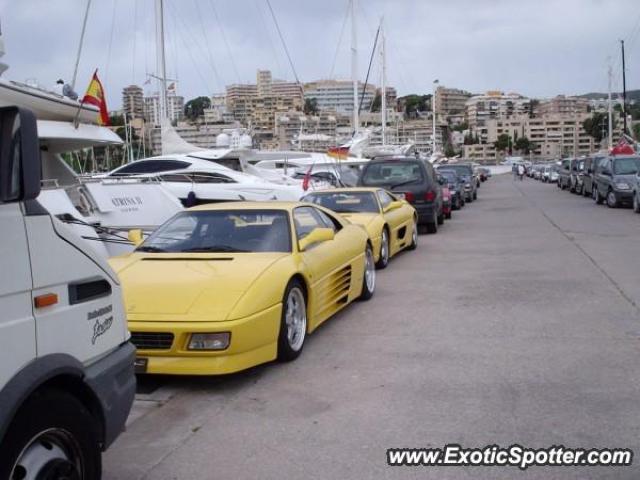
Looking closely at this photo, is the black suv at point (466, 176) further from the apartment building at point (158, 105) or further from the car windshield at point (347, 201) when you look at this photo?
the car windshield at point (347, 201)

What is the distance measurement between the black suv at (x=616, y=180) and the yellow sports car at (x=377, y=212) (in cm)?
1295

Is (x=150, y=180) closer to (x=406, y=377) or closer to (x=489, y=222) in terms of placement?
(x=406, y=377)

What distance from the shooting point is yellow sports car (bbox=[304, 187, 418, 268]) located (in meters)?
11.6

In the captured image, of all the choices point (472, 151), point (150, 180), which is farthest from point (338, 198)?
point (472, 151)

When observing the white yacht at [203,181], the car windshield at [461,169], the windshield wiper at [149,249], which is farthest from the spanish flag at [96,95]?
the car windshield at [461,169]

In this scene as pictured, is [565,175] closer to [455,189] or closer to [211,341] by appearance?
[455,189]

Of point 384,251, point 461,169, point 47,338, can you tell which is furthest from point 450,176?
point 47,338

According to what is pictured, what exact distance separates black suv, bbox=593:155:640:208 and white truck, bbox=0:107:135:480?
2270 centimetres

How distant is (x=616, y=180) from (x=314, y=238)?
1964cm

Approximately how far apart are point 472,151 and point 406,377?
154475 millimetres

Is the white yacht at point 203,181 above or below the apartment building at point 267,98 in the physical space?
below

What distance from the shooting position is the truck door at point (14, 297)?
9.26ft

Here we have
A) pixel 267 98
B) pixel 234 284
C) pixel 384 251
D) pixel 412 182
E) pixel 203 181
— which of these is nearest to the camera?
pixel 234 284

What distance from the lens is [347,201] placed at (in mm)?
12734
